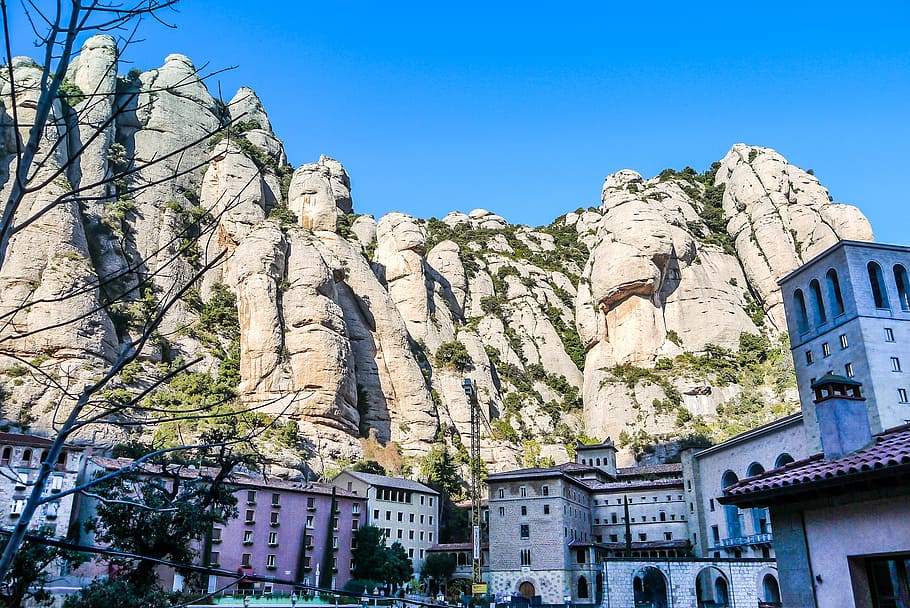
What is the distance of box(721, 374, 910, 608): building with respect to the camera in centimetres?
911

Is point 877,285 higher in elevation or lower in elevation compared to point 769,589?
higher

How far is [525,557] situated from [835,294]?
29517mm

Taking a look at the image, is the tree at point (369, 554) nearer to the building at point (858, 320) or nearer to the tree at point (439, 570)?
the tree at point (439, 570)

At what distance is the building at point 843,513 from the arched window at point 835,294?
2999 centimetres

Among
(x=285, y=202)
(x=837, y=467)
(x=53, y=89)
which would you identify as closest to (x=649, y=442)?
(x=285, y=202)

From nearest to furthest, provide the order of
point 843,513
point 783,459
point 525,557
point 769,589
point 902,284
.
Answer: point 843,513 < point 902,284 < point 769,589 < point 783,459 < point 525,557

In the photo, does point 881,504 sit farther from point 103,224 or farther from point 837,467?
point 103,224

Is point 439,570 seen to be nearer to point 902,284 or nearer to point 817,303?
point 817,303

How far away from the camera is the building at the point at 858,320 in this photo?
36.1m

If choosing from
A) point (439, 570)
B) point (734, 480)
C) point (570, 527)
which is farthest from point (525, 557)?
point (734, 480)

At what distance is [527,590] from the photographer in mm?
52125

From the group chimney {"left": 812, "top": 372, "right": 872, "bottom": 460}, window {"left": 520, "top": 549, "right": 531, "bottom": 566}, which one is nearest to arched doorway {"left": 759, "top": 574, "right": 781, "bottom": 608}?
window {"left": 520, "top": 549, "right": 531, "bottom": 566}

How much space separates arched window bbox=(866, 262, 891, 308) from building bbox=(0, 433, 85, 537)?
4558 cm

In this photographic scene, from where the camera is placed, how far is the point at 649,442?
74.2m
